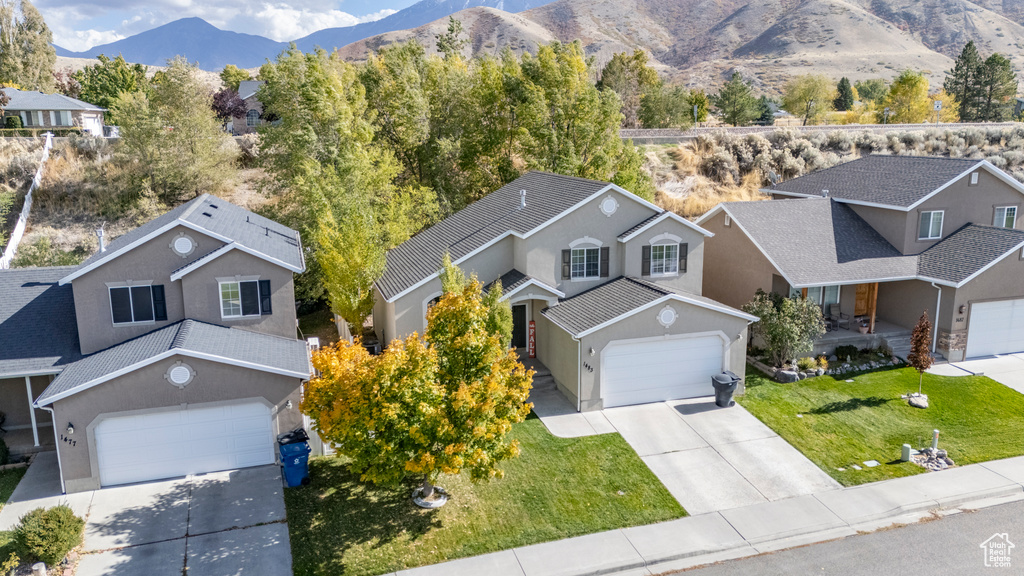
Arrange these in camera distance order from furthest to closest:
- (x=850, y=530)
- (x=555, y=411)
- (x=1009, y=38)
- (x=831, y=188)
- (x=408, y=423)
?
(x=1009, y=38)
(x=831, y=188)
(x=555, y=411)
(x=850, y=530)
(x=408, y=423)

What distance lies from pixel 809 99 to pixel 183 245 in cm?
6415

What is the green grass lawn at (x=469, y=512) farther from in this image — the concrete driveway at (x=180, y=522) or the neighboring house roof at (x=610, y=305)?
the neighboring house roof at (x=610, y=305)

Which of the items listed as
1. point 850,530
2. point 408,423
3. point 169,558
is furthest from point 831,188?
point 169,558

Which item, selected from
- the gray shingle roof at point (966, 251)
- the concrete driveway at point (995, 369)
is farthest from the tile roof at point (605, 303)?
the gray shingle roof at point (966, 251)

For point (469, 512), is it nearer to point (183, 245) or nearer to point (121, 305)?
point (183, 245)

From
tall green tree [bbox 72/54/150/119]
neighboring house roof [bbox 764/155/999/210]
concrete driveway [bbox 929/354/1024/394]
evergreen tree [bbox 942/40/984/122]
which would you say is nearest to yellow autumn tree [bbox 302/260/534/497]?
concrete driveway [bbox 929/354/1024/394]

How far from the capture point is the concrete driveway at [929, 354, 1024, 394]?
68.2 feet

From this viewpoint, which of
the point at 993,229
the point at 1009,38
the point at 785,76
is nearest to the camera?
the point at 993,229

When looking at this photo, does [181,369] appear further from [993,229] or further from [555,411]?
[993,229]

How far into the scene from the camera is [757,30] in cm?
16625

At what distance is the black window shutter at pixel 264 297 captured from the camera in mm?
17531

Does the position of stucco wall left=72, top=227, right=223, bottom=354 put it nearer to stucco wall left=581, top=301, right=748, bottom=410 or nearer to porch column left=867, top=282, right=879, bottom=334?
stucco wall left=581, top=301, right=748, bottom=410

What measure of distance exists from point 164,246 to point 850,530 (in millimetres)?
17148

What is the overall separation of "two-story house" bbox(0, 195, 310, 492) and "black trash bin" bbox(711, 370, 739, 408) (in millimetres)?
11315
